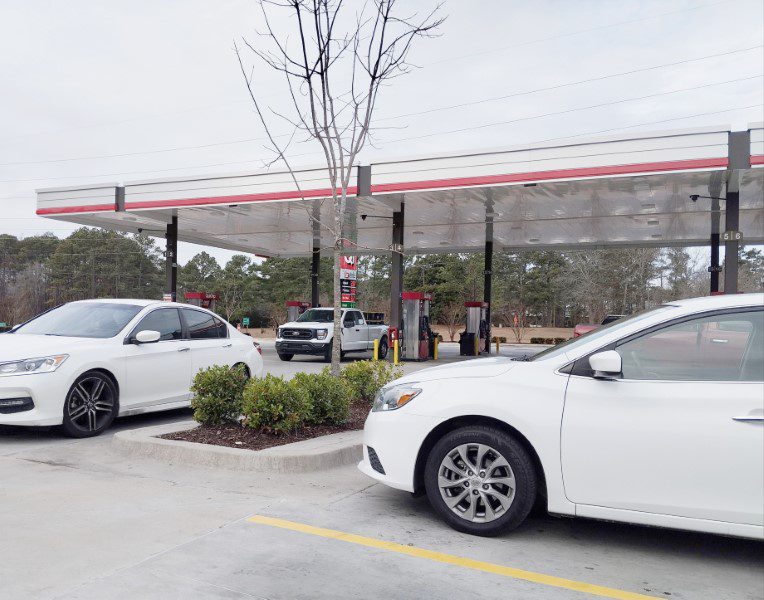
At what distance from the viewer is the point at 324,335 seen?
20.3 meters

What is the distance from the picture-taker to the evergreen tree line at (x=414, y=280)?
48.3 m

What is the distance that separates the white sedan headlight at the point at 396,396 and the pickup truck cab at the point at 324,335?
15.2m

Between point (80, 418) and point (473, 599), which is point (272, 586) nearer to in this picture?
point (473, 599)

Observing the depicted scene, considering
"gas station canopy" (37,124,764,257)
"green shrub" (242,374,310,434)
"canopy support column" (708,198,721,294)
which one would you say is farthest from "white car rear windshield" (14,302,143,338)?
"canopy support column" (708,198,721,294)

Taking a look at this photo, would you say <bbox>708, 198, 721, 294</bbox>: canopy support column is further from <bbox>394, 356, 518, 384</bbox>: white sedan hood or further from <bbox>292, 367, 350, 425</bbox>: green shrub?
<bbox>394, 356, 518, 384</bbox>: white sedan hood

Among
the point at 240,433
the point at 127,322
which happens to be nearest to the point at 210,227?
the point at 127,322

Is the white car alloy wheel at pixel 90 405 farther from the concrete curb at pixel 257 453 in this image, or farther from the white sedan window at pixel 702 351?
the white sedan window at pixel 702 351

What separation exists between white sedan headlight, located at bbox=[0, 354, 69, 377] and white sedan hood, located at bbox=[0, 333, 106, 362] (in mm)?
51

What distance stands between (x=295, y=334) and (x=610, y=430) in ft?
56.2

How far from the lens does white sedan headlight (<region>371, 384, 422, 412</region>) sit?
15.8ft

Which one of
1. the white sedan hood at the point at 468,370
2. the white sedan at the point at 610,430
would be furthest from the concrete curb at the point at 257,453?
the white sedan hood at the point at 468,370

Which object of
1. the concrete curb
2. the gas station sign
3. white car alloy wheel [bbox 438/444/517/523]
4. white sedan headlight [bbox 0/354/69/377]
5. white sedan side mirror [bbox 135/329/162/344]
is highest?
the gas station sign

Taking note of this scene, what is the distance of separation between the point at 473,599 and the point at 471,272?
147 feet

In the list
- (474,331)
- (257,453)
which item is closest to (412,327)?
(474,331)
